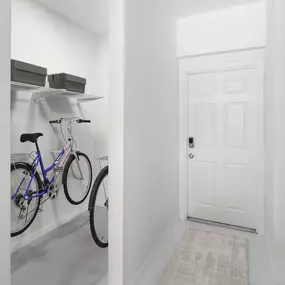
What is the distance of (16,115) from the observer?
8.00 ft

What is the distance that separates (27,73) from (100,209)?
1488mm

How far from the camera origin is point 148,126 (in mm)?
2094

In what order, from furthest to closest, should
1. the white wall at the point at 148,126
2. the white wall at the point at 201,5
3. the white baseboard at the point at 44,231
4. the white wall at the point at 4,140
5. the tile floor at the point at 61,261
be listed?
the white wall at the point at 201,5 → the white baseboard at the point at 44,231 → the tile floor at the point at 61,261 → the white wall at the point at 148,126 → the white wall at the point at 4,140

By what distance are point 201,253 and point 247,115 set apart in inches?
64.1

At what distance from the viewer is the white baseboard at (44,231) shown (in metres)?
2.46

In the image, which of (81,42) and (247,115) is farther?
(81,42)

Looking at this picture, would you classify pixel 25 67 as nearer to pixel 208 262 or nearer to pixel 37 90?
pixel 37 90

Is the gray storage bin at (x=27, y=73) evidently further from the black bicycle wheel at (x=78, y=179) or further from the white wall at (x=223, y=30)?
the white wall at (x=223, y=30)

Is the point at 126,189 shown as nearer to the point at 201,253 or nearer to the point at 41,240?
the point at 201,253

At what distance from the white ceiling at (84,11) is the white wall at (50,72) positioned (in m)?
0.10

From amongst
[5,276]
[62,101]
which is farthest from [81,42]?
[5,276]

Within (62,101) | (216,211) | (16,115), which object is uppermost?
(62,101)

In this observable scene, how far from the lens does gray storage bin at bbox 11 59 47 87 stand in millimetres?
2047

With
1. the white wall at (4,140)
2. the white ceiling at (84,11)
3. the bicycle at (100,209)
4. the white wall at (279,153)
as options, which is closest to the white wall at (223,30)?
the white wall at (279,153)
